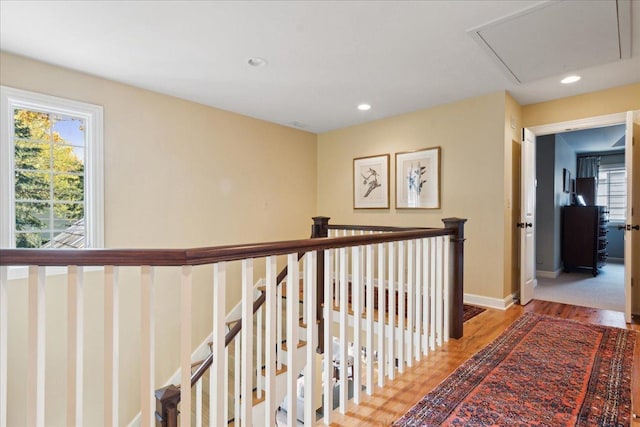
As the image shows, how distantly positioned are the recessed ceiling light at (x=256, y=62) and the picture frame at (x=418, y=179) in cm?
227

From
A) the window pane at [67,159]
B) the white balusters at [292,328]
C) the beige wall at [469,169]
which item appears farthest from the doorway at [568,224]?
the window pane at [67,159]

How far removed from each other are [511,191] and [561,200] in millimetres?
3177

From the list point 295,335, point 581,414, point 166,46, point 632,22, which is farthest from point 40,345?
point 632,22

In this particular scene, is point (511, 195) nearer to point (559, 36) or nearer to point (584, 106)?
point (584, 106)

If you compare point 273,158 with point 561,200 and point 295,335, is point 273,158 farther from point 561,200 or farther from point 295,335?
point 561,200

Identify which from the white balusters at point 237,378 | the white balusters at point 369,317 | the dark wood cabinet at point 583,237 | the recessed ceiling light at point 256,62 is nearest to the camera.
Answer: the white balusters at point 369,317

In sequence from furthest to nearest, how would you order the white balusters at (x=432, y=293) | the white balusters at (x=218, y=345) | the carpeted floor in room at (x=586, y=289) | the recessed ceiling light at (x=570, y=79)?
1. the carpeted floor in room at (x=586, y=289)
2. the recessed ceiling light at (x=570, y=79)
3. the white balusters at (x=432, y=293)
4. the white balusters at (x=218, y=345)

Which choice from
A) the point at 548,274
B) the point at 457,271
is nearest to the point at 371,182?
the point at 457,271

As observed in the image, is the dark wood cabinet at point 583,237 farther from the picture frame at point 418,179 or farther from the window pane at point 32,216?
the window pane at point 32,216

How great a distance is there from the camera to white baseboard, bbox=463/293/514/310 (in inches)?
141

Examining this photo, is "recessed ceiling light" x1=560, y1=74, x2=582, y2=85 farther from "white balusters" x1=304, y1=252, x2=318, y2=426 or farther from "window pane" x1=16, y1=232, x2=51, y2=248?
"window pane" x1=16, y1=232, x2=51, y2=248

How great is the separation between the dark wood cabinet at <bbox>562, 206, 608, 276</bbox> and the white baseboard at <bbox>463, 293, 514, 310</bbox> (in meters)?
3.05

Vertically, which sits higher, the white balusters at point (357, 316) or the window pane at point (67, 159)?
the window pane at point (67, 159)

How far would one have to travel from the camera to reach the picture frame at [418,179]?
4055 mm
